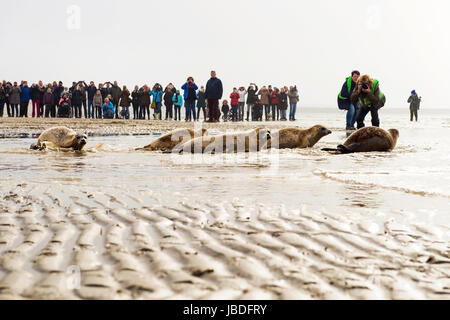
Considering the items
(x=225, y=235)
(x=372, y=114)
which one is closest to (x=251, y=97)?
(x=372, y=114)

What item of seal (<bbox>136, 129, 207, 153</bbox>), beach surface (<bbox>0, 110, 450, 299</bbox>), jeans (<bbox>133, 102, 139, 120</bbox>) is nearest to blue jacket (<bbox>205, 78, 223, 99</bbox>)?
jeans (<bbox>133, 102, 139, 120</bbox>)

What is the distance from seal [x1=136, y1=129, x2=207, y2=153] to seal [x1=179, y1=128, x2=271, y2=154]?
2.07 feet

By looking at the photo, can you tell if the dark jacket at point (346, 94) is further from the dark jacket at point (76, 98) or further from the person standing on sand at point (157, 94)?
the dark jacket at point (76, 98)

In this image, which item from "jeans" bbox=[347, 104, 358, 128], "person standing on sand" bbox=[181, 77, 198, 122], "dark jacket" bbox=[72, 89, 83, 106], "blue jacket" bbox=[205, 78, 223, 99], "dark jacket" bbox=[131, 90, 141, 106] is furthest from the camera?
"dark jacket" bbox=[131, 90, 141, 106]

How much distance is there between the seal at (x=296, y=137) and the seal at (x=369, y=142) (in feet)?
3.55

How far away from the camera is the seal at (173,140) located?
12322mm

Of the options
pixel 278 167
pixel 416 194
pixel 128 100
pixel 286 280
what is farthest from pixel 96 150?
pixel 128 100

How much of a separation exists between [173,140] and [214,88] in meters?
11.8

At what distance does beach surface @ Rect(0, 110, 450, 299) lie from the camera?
274cm

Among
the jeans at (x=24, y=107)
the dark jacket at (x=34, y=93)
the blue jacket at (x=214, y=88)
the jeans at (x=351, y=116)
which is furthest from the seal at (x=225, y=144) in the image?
the jeans at (x=24, y=107)

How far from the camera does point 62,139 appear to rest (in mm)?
12633

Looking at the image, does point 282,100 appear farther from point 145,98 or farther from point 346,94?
point 346,94

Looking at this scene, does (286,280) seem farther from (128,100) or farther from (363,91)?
(128,100)

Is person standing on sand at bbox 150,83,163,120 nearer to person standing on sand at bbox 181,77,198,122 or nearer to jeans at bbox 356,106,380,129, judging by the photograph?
person standing on sand at bbox 181,77,198,122
